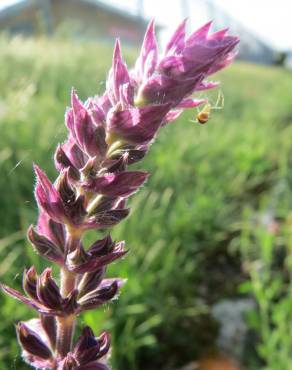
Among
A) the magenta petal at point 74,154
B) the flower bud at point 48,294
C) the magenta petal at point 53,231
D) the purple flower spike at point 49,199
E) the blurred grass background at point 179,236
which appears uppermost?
the magenta petal at point 74,154

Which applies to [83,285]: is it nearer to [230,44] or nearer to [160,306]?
[230,44]

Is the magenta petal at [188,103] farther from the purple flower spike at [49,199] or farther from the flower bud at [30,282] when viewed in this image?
the flower bud at [30,282]

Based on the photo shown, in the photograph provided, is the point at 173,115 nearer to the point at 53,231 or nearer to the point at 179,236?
the point at 53,231

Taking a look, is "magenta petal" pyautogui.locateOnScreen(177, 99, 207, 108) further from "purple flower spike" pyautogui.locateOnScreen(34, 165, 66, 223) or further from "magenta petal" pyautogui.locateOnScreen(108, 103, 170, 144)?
"purple flower spike" pyautogui.locateOnScreen(34, 165, 66, 223)

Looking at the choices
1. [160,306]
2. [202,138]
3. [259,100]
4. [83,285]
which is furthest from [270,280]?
[259,100]

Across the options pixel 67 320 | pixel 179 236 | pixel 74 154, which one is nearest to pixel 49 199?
pixel 74 154

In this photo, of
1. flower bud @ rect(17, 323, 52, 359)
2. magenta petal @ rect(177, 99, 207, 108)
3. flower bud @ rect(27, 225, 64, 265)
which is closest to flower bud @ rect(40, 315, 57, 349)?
flower bud @ rect(17, 323, 52, 359)

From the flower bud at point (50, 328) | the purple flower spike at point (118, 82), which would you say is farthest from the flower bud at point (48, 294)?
the purple flower spike at point (118, 82)

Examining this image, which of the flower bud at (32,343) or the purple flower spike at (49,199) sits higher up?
the purple flower spike at (49,199)
